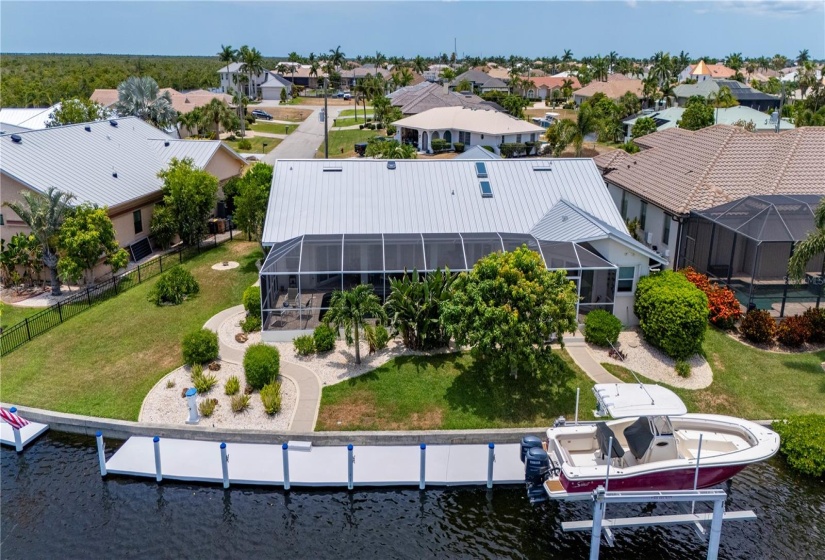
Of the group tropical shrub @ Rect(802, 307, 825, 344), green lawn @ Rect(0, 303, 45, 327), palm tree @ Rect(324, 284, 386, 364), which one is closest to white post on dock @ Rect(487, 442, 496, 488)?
palm tree @ Rect(324, 284, 386, 364)

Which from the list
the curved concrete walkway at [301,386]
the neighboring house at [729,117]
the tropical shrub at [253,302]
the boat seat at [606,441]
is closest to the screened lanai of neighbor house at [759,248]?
the boat seat at [606,441]

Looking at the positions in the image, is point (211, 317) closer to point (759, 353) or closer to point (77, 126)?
point (77, 126)

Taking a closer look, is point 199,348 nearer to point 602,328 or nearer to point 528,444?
point 528,444

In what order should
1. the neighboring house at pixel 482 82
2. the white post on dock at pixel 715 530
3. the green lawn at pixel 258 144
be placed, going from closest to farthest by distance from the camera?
the white post on dock at pixel 715 530 → the green lawn at pixel 258 144 → the neighboring house at pixel 482 82

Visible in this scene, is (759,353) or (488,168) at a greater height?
(488,168)

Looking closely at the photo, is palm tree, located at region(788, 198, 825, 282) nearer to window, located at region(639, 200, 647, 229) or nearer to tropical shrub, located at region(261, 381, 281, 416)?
window, located at region(639, 200, 647, 229)

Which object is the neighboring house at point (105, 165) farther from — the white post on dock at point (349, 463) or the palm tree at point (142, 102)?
the white post on dock at point (349, 463)

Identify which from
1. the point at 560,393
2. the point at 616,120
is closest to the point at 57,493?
the point at 560,393
